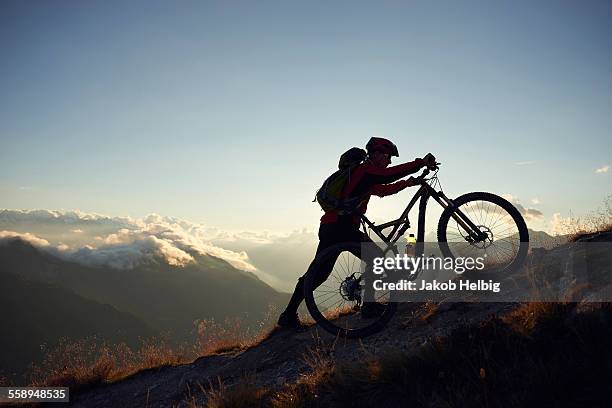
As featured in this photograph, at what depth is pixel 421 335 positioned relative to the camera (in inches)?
221

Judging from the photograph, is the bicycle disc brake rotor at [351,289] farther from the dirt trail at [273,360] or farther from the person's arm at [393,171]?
the person's arm at [393,171]

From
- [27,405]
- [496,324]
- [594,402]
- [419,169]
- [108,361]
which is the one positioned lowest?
[27,405]

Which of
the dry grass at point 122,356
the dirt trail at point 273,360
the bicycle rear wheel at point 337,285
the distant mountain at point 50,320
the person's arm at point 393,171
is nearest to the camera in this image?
the dirt trail at point 273,360

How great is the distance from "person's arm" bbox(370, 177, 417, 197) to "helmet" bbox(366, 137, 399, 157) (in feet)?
1.81

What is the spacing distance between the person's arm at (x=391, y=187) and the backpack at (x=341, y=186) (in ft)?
1.01

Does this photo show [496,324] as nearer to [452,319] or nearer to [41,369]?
[452,319]

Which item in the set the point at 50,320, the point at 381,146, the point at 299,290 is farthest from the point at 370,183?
the point at 50,320

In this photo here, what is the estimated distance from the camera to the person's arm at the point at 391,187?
241 inches

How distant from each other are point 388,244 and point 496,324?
8.21ft

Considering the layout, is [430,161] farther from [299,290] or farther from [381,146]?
[299,290]

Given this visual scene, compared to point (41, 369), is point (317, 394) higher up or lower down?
higher up

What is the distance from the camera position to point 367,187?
239 inches

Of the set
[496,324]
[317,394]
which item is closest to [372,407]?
[317,394]

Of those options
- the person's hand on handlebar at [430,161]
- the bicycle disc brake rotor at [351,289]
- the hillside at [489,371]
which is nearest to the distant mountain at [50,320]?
the bicycle disc brake rotor at [351,289]
